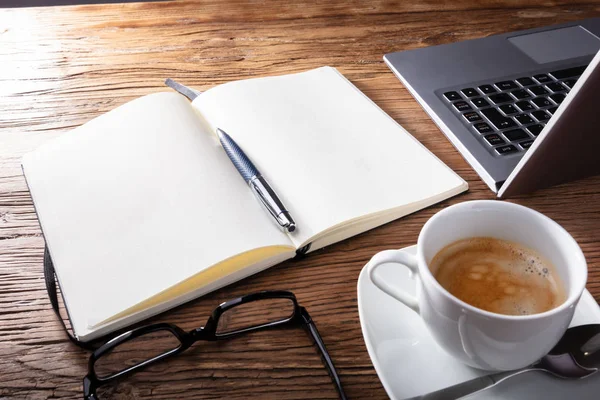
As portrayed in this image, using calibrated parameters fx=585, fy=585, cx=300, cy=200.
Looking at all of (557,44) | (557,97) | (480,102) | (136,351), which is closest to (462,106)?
(480,102)

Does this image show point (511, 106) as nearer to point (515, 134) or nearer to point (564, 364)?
point (515, 134)

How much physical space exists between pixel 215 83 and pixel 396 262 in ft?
1.58

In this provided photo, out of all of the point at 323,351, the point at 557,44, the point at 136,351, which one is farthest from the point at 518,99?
the point at 136,351

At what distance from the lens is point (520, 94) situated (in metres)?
0.75

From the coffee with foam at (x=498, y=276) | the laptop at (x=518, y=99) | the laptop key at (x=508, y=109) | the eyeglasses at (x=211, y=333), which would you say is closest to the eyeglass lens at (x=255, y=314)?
the eyeglasses at (x=211, y=333)

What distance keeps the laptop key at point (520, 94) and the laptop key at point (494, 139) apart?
0.30ft

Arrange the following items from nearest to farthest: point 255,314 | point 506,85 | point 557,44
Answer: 1. point 255,314
2. point 506,85
3. point 557,44

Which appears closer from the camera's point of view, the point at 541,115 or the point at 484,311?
the point at 484,311

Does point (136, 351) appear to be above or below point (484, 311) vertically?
below

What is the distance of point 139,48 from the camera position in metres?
0.91

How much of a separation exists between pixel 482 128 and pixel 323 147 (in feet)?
0.63

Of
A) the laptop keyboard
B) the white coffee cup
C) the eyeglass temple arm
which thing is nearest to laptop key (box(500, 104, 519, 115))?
the laptop keyboard

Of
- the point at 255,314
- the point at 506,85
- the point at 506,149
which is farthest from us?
the point at 506,85

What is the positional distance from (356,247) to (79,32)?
634mm
